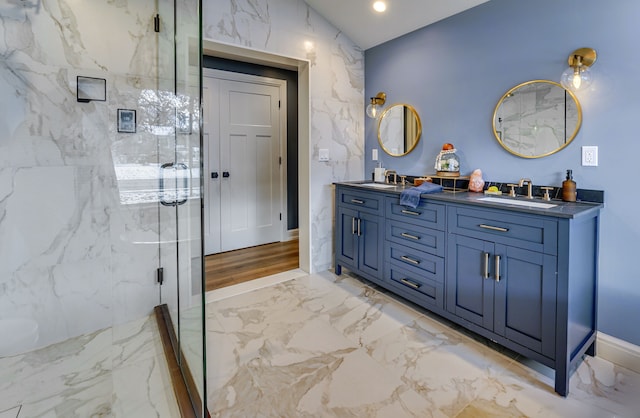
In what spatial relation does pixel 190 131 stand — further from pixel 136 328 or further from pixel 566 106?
pixel 566 106

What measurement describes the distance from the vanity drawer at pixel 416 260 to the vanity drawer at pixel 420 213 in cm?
21

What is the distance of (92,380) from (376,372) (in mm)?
1517

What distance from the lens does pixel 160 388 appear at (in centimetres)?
176

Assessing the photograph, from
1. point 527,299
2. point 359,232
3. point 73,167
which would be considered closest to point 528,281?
point 527,299

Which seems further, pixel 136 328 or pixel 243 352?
pixel 136 328

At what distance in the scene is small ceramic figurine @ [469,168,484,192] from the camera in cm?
255

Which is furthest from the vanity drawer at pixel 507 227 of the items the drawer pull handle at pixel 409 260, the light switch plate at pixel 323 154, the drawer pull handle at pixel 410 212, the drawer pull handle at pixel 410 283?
the light switch plate at pixel 323 154

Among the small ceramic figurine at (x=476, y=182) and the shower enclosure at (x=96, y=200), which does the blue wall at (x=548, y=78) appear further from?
the shower enclosure at (x=96, y=200)

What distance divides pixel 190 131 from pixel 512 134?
211cm

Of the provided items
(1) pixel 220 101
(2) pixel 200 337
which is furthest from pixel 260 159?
(2) pixel 200 337

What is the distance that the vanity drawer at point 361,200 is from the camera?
2.84 metres

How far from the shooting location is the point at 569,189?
80.8 inches

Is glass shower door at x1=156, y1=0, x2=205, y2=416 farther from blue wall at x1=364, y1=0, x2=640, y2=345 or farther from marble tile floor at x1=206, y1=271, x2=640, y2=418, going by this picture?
blue wall at x1=364, y1=0, x2=640, y2=345

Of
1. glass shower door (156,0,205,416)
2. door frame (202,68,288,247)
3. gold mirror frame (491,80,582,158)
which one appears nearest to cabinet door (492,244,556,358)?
gold mirror frame (491,80,582,158)
